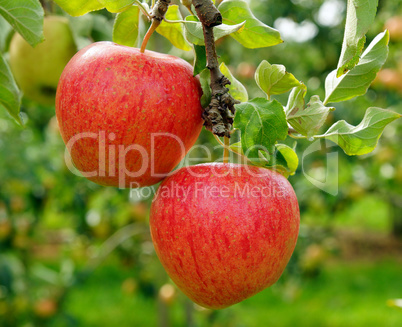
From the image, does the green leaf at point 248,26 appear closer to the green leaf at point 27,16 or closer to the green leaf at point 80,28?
the green leaf at point 27,16

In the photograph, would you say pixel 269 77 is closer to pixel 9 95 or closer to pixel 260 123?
pixel 260 123

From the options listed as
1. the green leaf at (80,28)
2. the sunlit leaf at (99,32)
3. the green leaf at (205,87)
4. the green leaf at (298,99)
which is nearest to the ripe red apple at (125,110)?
the green leaf at (205,87)

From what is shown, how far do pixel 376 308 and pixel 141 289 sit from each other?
2.36m

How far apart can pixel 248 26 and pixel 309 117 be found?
0.19 meters

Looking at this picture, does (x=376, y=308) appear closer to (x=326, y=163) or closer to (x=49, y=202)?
(x=326, y=163)

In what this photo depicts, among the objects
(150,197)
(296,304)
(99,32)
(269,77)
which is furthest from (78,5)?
(296,304)

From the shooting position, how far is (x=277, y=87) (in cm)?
71

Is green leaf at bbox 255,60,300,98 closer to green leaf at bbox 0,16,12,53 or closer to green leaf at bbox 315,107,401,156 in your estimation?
green leaf at bbox 315,107,401,156

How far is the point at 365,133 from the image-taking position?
2.32 feet

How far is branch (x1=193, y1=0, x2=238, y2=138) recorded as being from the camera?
0.63m

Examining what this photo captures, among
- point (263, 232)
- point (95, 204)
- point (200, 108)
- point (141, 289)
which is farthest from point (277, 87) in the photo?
point (141, 289)

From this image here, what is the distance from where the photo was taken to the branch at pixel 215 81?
631 mm

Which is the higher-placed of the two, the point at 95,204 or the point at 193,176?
the point at 193,176

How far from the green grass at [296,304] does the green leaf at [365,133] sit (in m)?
2.40
